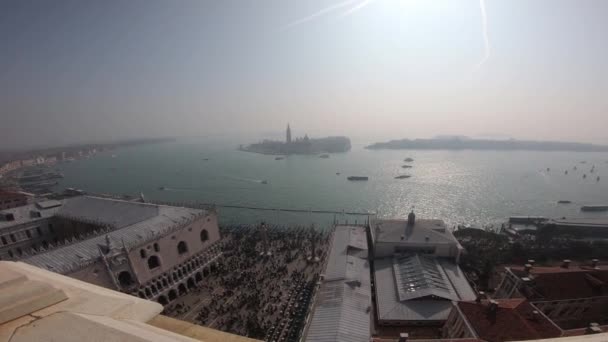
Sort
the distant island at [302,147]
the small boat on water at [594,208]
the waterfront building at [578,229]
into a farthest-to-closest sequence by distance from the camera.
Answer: the distant island at [302,147], the small boat on water at [594,208], the waterfront building at [578,229]

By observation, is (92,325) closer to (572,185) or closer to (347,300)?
(347,300)

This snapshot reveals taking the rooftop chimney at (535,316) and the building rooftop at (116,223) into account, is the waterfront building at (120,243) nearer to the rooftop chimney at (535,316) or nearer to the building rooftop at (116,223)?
the building rooftop at (116,223)

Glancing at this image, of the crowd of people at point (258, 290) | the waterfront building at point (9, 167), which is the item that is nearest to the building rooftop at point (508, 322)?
the crowd of people at point (258, 290)

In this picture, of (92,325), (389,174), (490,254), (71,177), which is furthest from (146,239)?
(71,177)

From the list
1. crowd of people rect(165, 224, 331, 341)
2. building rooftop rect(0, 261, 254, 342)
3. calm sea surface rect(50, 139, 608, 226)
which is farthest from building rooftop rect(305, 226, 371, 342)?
calm sea surface rect(50, 139, 608, 226)

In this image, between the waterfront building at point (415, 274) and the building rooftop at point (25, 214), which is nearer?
the waterfront building at point (415, 274)

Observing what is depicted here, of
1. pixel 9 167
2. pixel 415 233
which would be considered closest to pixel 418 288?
pixel 415 233

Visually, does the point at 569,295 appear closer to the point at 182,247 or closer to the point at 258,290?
the point at 258,290

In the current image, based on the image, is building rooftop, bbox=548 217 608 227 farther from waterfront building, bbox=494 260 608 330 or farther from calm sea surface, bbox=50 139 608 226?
waterfront building, bbox=494 260 608 330
